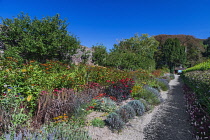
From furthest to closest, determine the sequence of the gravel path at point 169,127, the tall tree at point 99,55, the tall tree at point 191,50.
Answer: the tall tree at point 191,50 < the tall tree at point 99,55 < the gravel path at point 169,127

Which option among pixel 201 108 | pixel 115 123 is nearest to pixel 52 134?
pixel 115 123

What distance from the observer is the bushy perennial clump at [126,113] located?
3.25 metres

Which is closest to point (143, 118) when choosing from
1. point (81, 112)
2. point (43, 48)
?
point (81, 112)

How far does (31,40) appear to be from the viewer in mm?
6949

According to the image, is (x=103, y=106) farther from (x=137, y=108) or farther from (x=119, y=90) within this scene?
(x=119, y=90)

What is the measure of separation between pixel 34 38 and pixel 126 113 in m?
7.05

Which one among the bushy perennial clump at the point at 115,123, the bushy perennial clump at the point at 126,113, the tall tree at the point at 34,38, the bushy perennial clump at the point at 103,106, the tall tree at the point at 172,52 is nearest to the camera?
the bushy perennial clump at the point at 115,123

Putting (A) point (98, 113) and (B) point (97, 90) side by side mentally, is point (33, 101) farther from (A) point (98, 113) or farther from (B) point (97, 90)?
(B) point (97, 90)

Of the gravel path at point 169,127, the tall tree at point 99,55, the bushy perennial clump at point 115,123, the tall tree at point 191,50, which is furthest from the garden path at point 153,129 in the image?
the tall tree at point 191,50

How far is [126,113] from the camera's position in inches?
133

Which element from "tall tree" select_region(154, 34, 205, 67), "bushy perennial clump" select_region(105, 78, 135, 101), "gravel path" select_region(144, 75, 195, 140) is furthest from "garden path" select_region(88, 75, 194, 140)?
"tall tree" select_region(154, 34, 205, 67)

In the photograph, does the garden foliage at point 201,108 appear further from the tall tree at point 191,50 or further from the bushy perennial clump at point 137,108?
the tall tree at point 191,50

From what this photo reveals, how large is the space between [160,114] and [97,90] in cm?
237

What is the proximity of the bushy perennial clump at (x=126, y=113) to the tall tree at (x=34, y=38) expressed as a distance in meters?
5.85
